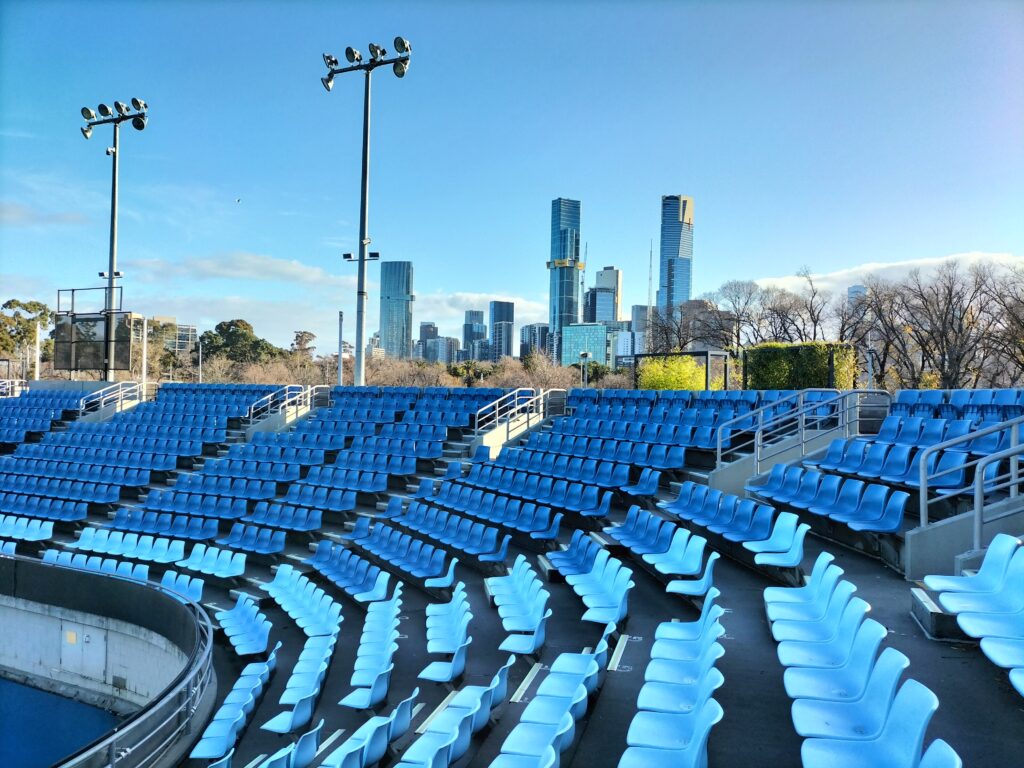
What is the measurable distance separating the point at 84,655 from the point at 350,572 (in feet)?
Answer: 15.5

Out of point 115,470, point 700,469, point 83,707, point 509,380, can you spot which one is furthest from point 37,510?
point 509,380

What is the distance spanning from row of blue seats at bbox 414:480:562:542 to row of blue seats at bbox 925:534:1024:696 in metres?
4.76

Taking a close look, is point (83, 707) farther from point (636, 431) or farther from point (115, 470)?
point (636, 431)

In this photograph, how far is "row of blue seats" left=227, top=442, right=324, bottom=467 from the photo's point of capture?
1455cm

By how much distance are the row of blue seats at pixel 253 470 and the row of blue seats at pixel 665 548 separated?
7.96m

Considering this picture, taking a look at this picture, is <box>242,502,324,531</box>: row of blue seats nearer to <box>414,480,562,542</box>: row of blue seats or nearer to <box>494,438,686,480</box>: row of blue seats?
<box>414,480,562,542</box>: row of blue seats

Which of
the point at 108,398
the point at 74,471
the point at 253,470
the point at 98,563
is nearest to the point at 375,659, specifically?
the point at 98,563

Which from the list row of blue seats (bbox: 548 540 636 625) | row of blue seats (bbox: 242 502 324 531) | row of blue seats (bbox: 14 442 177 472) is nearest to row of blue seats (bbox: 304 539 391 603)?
row of blue seats (bbox: 242 502 324 531)

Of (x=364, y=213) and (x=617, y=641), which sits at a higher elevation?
(x=364, y=213)

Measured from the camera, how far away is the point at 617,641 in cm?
553

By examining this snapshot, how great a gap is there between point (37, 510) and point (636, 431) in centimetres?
1225

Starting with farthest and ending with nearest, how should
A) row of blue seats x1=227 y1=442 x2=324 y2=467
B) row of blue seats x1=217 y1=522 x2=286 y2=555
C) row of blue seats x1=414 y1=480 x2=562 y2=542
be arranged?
row of blue seats x1=227 y1=442 x2=324 y2=467 → row of blue seats x1=217 y1=522 x2=286 y2=555 → row of blue seats x1=414 y1=480 x2=562 y2=542

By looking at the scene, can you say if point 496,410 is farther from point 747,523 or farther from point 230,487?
point 747,523

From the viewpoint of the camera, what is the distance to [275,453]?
15188mm
